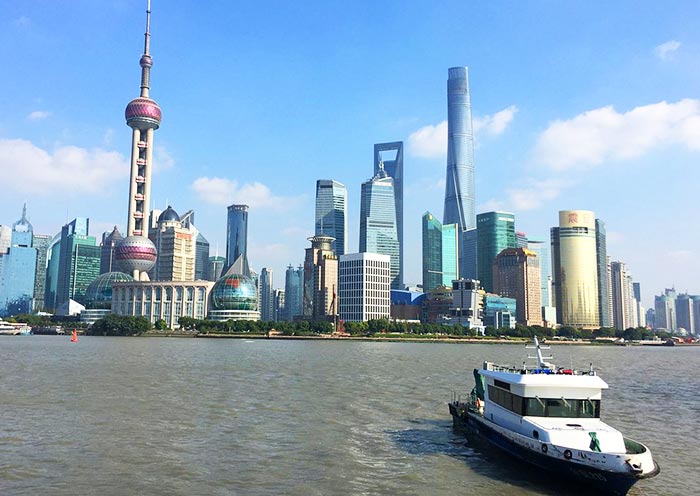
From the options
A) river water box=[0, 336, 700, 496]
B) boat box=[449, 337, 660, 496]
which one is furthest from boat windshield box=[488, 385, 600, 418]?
river water box=[0, 336, 700, 496]

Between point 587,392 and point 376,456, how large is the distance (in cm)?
1143

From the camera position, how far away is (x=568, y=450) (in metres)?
27.7

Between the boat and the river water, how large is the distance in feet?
4.22

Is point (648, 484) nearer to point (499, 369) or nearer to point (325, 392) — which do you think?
point (499, 369)

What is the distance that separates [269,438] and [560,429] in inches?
656

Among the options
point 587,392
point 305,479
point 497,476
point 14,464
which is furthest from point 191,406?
point 587,392

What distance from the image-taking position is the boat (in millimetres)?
26547

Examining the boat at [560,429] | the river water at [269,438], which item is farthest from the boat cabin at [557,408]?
the river water at [269,438]

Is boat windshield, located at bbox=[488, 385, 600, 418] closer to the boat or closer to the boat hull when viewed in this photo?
the boat

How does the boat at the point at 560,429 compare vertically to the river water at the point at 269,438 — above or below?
above

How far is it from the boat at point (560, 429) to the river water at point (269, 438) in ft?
4.22

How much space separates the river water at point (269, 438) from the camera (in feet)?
92.0

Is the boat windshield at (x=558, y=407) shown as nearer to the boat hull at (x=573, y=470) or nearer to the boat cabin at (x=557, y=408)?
the boat cabin at (x=557, y=408)

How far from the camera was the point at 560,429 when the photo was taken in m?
29.6
